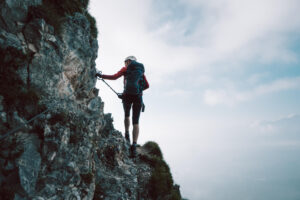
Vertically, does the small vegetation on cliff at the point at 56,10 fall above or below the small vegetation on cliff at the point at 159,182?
above

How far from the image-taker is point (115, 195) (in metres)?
A: 7.00

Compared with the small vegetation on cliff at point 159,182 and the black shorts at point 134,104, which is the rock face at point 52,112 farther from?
the black shorts at point 134,104

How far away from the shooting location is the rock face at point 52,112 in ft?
15.9

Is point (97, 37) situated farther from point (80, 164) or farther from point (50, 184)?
point (50, 184)

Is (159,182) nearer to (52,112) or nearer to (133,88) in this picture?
(133,88)

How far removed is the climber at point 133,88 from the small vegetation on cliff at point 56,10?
9.17 ft

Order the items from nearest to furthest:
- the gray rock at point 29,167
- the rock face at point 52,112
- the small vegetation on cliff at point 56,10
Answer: the gray rock at point 29,167, the rock face at point 52,112, the small vegetation on cliff at point 56,10

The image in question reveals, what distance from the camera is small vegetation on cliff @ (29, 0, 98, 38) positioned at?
6.50m

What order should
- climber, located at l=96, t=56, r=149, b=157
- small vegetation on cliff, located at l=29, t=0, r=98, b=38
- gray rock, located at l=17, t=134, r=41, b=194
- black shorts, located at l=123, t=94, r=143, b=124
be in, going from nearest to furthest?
gray rock, located at l=17, t=134, r=41, b=194
small vegetation on cliff, located at l=29, t=0, r=98, b=38
climber, located at l=96, t=56, r=149, b=157
black shorts, located at l=123, t=94, r=143, b=124

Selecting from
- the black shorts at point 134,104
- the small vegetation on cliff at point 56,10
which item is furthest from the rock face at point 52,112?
the black shorts at point 134,104

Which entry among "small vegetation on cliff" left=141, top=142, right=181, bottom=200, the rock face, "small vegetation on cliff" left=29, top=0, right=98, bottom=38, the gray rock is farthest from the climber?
the gray rock

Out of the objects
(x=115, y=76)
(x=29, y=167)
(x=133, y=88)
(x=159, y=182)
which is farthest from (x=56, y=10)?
(x=159, y=182)

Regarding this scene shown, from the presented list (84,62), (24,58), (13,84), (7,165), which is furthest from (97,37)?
(7,165)

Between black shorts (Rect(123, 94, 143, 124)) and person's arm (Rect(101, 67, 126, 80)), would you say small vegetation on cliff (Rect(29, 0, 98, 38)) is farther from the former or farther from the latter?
black shorts (Rect(123, 94, 143, 124))
